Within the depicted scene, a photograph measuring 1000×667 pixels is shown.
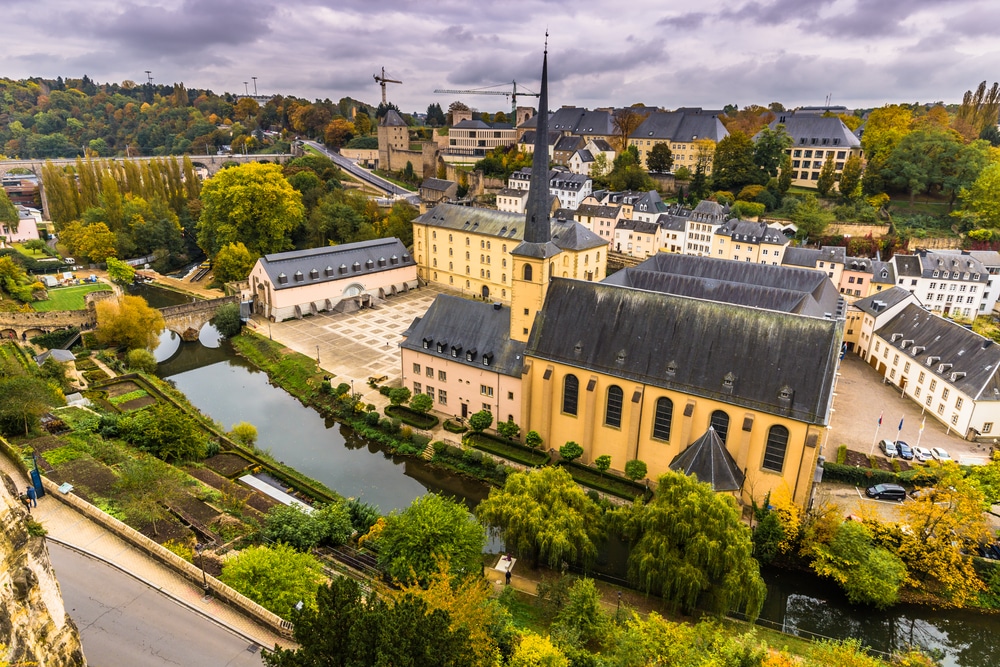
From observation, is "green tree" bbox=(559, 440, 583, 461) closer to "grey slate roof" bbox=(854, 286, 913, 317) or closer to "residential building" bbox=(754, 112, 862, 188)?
"grey slate roof" bbox=(854, 286, 913, 317)

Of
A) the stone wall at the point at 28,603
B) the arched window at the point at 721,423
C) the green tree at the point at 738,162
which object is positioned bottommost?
the arched window at the point at 721,423

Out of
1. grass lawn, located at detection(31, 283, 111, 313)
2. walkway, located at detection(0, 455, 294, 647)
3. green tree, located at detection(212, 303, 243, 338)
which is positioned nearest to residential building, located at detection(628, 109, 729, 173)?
green tree, located at detection(212, 303, 243, 338)

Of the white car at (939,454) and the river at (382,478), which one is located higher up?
the white car at (939,454)

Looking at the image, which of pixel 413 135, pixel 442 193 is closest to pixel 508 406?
pixel 442 193

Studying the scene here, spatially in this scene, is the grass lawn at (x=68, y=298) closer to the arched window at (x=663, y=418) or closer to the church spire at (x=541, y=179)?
the church spire at (x=541, y=179)

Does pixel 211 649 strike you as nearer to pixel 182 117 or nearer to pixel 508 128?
pixel 508 128

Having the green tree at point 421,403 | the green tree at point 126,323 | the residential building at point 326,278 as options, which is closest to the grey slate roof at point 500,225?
the residential building at point 326,278
